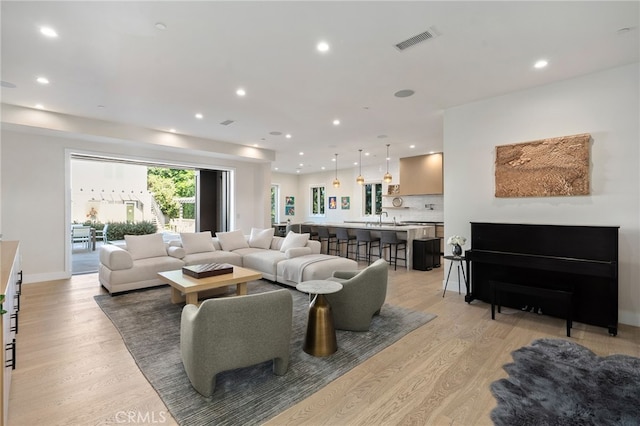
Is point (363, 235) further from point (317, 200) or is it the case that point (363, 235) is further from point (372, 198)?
point (317, 200)

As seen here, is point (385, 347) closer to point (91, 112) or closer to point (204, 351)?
point (204, 351)

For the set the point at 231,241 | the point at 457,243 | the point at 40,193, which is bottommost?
the point at 231,241

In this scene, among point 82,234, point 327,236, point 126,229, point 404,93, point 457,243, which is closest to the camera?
point 404,93

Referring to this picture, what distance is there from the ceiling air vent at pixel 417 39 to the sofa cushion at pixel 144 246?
498 cm

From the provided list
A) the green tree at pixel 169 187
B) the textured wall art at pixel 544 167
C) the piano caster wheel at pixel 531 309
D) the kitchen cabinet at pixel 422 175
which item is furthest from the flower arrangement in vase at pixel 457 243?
the green tree at pixel 169 187

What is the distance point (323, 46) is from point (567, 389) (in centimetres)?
359

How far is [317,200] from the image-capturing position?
516 inches

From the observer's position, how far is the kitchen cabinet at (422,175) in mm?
8320

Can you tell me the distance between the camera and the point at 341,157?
9.34m

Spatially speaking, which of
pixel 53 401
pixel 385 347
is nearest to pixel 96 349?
pixel 53 401

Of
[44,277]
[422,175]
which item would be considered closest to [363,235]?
[422,175]

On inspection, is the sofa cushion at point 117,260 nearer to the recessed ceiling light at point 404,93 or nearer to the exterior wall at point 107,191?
the recessed ceiling light at point 404,93

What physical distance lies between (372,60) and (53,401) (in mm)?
4050

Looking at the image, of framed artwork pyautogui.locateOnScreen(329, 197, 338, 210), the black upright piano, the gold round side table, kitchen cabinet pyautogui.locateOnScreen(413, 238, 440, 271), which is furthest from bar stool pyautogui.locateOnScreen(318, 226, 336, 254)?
the gold round side table
